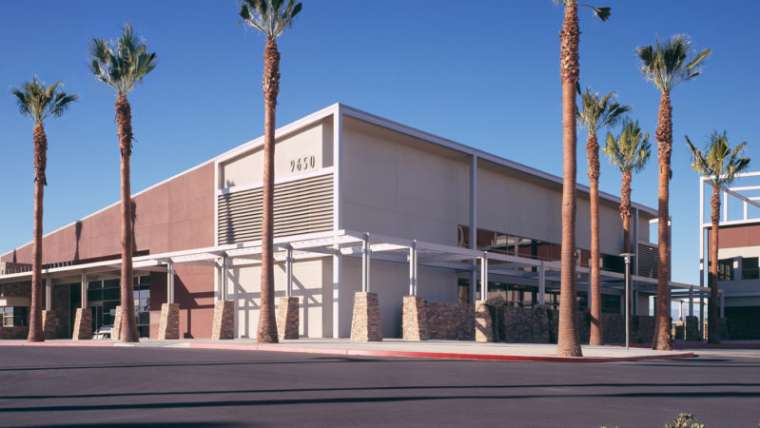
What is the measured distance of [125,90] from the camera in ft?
110

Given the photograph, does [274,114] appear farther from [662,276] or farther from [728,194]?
[728,194]

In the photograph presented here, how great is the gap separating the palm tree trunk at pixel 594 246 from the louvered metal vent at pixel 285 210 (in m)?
13.1

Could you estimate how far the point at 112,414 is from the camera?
9.40 meters

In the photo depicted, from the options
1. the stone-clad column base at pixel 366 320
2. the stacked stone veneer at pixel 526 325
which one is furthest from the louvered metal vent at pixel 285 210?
the stacked stone veneer at pixel 526 325

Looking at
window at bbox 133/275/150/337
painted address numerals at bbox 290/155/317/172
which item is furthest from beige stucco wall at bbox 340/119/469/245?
window at bbox 133/275/150/337

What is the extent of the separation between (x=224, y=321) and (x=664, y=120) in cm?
2039

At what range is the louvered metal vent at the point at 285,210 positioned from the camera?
33688mm

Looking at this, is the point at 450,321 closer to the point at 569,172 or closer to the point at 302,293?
the point at 302,293

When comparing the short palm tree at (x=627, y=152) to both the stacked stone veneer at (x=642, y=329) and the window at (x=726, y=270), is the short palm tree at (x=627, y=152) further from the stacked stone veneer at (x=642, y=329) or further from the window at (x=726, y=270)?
the window at (x=726, y=270)

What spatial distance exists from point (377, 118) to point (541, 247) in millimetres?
17309

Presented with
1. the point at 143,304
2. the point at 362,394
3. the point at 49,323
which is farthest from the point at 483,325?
the point at 49,323

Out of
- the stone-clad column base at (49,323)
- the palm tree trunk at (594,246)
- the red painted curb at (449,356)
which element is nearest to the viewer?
the red painted curb at (449,356)

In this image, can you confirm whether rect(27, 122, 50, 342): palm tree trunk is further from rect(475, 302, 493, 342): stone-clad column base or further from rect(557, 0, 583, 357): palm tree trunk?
rect(557, 0, 583, 357): palm tree trunk

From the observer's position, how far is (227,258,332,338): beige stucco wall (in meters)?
33.4
